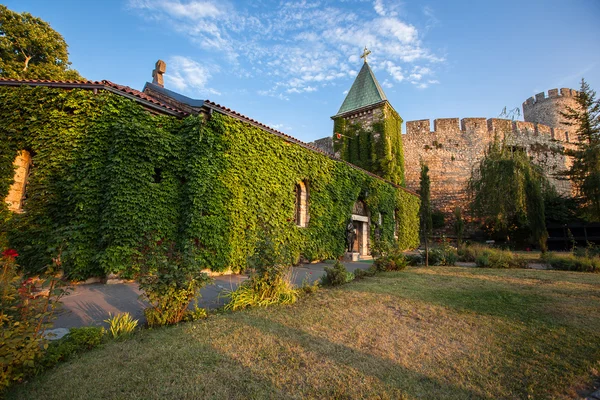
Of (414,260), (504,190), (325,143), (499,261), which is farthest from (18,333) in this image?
(325,143)

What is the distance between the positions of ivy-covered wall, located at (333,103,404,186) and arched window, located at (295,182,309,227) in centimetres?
908

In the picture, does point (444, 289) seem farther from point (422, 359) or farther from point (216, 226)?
point (216, 226)

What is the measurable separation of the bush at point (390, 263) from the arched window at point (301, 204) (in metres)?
3.45

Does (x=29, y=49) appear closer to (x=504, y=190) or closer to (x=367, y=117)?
(x=367, y=117)

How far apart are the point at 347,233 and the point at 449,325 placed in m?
9.21

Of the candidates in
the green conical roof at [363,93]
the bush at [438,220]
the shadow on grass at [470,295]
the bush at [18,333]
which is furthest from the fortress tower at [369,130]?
the bush at [18,333]

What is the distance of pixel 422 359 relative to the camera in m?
2.92

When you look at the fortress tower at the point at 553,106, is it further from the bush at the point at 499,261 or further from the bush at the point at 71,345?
the bush at the point at 71,345

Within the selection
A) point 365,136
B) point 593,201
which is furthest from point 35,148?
point 593,201

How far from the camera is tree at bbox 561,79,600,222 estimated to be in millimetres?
17156

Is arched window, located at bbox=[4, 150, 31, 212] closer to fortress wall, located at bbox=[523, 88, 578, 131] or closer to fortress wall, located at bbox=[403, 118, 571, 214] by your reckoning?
fortress wall, located at bbox=[403, 118, 571, 214]

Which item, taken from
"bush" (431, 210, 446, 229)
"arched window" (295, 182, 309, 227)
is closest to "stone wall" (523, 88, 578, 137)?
"bush" (431, 210, 446, 229)

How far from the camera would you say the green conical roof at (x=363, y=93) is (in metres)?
20.3

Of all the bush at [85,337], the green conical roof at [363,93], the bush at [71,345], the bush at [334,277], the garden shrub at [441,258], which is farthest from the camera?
the green conical roof at [363,93]
